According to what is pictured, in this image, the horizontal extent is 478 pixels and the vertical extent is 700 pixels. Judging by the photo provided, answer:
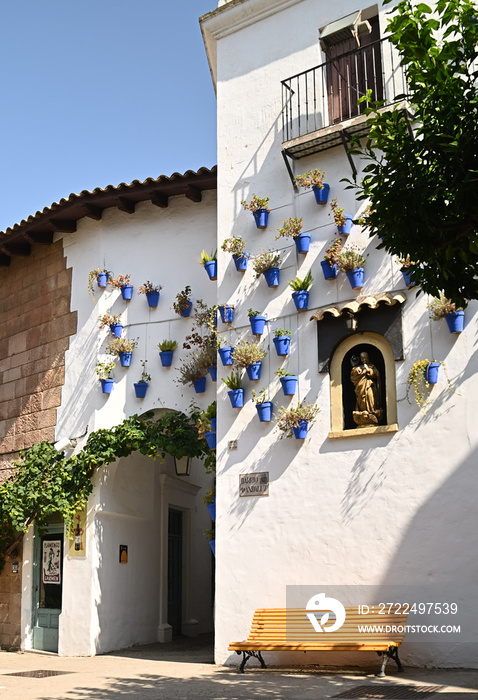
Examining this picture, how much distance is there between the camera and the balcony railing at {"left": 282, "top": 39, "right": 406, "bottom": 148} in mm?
9867

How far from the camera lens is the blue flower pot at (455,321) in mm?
8320

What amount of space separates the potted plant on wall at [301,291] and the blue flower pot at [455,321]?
1.76 meters

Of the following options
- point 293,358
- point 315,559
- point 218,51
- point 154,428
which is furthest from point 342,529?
point 218,51

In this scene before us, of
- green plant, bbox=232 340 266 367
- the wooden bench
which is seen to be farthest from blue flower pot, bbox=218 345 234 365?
the wooden bench

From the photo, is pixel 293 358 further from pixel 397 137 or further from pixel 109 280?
pixel 397 137

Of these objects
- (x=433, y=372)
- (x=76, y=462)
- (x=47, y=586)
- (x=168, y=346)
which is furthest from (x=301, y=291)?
(x=47, y=586)

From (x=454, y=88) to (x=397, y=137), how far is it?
520mm

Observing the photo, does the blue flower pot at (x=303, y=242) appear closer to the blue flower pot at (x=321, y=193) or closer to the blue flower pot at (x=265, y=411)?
the blue flower pot at (x=321, y=193)

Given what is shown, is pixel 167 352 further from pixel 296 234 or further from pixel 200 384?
pixel 296 234

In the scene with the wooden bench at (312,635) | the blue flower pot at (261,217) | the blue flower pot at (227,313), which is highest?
the blue flower pot at (261,217)

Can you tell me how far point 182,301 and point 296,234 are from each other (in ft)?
6.62

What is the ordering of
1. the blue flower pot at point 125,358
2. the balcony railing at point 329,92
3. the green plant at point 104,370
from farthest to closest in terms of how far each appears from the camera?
1. the green plant at point 104,370
2. the blue flower pot at point 125,358
3. the balcony railing at point 329,92

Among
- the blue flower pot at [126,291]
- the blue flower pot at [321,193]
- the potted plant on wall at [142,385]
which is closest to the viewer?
the blue flower pot at [321,193]

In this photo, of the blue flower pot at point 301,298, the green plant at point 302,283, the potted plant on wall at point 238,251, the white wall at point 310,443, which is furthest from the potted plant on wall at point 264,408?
the potted plant on wall at point 238,251
